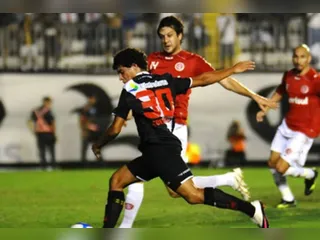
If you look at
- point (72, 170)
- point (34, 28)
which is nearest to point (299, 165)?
point (72, 170)

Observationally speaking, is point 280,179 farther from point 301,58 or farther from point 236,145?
point 236,145

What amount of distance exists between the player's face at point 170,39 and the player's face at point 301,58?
2708 mm

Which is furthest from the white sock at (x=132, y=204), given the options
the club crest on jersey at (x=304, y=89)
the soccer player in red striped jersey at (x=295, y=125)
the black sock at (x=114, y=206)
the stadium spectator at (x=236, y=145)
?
the stadium spectator at (x=236, y=145)

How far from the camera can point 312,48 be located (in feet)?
73.7

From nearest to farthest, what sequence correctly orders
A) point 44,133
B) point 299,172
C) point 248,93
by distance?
point 248,93 < point 299,172 < point 44,133

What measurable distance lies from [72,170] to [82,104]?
5.38 feet

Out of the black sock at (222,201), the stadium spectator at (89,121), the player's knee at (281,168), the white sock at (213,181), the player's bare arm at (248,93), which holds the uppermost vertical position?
the player's bare arm at (248,93)

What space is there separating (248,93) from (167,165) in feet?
5.36

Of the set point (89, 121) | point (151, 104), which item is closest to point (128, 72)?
point (151, 104)

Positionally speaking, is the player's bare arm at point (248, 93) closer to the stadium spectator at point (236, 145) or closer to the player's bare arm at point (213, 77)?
the player's bare arm at point (213, 77)

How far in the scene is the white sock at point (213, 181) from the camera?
34.1 ft

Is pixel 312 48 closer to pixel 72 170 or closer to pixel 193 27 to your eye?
pixel 193 27

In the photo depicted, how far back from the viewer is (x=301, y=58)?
41.8 ft

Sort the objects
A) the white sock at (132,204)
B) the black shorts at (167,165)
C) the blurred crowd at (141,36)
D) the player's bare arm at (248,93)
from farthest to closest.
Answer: the blurred crowd at (141,36) < the white sock at (132,204) < the player's bare arm at (248,93) < the black shorts at (167,165)
